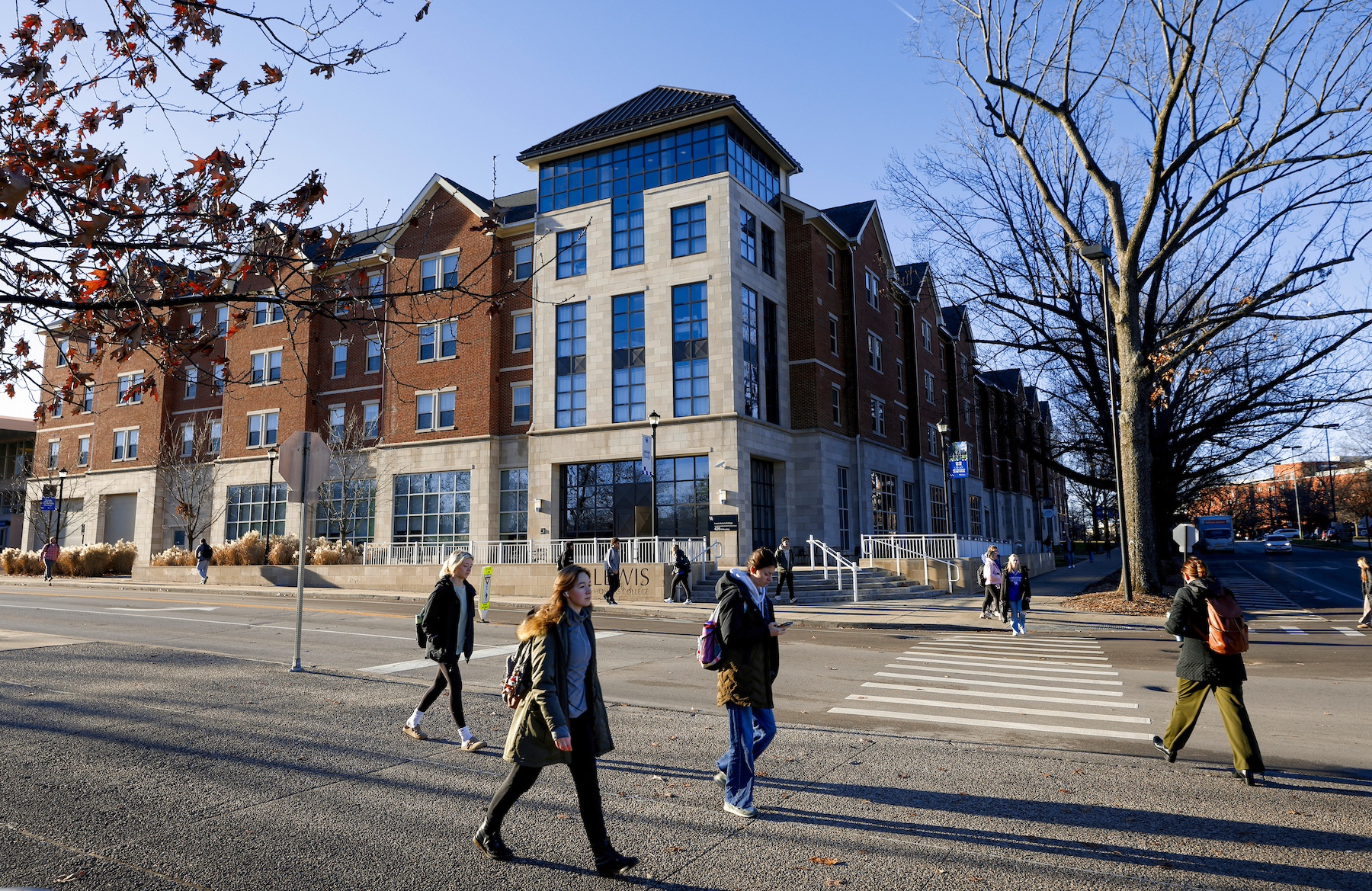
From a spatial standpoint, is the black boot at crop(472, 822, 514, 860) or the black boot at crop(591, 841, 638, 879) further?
the black boot at crop(472, 822, 514, 860)

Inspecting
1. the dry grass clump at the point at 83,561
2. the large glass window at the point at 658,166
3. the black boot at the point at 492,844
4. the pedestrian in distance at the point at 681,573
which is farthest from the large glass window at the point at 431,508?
the black boot at the point at 492,844

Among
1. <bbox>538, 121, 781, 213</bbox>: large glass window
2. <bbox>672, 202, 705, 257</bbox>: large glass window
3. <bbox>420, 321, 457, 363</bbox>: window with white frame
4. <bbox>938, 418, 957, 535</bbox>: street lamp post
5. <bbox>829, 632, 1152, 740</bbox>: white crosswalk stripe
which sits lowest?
<bbox>829, 632, 1152, 740</bbox>: white crosswalk stripe

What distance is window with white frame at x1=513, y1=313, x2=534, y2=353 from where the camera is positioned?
36.2 meters

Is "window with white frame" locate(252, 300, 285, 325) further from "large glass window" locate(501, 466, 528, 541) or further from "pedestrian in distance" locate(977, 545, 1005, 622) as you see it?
"pedestrian in distance" locate(977, 545, 1005, 622)

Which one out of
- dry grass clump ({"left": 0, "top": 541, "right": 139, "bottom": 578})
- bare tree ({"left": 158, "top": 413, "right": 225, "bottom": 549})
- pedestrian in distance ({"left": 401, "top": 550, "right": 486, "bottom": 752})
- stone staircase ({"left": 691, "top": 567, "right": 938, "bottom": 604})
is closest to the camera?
pedestrian in distance ({"left": 401, "top": 550, "right": 486, "bottom": 752})

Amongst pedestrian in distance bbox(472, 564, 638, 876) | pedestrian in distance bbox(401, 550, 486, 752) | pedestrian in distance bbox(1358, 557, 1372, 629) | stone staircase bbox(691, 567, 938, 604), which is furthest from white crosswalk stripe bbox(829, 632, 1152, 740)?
stone staircase bbox(691, 567, 938, 604)

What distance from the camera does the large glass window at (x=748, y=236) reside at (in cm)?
3263

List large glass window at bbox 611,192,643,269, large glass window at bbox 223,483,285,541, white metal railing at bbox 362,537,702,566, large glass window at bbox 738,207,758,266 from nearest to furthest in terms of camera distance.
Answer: white metal railing at bbox 362,537,702,566
large glass window at bbox 738,207,758,266
large glass window at bbox 611,192,643,269
large glass window at bbox 223,483,285,541

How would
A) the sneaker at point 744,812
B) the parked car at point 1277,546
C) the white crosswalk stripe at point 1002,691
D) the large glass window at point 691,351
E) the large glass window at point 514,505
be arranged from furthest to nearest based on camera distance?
the parked car at point 1277,546 → the large glass window at point 514,505 → the large glass window at point 691,351 → the white crosswalk stripe at point 1002,691 → the sneaker at point 744,812

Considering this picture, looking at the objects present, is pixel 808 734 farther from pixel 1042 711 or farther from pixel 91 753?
pixel 91 753

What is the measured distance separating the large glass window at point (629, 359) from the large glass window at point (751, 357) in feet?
12.9

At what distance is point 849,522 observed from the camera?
36.4m

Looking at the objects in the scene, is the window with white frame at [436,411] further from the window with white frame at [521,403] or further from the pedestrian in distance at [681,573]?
the pedestrian in distance at [681,573]

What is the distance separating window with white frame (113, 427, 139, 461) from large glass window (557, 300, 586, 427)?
90.0ft
